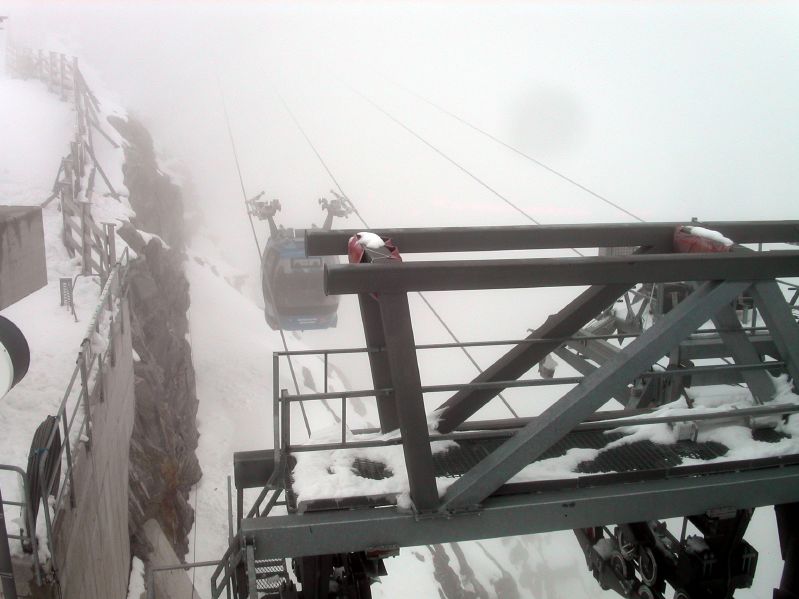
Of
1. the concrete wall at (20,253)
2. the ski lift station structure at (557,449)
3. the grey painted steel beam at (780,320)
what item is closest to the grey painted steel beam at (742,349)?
the ski lift station structure at (557,449)

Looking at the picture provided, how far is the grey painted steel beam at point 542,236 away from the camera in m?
5.46

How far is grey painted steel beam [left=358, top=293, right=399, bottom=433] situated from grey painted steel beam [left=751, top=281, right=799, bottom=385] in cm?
248

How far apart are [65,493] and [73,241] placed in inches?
335

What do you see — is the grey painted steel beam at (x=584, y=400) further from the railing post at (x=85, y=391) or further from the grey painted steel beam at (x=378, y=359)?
the railing post at (x=85, y=391)

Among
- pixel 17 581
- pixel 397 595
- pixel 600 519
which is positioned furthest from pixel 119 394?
pixel 397 595

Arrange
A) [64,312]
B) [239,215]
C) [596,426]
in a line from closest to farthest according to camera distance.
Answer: [596,426], [64,312], [239,215]

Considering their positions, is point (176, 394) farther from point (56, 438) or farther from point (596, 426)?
point (596, 426)

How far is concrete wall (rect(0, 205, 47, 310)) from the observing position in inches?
189

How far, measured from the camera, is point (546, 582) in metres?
44.7

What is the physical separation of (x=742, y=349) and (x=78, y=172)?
53.9ft

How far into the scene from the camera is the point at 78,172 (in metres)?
17.7

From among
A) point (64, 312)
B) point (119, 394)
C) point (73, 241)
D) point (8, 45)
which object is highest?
point (8, 45)

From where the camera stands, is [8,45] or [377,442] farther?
[8,45]

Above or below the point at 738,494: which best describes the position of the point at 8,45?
above
